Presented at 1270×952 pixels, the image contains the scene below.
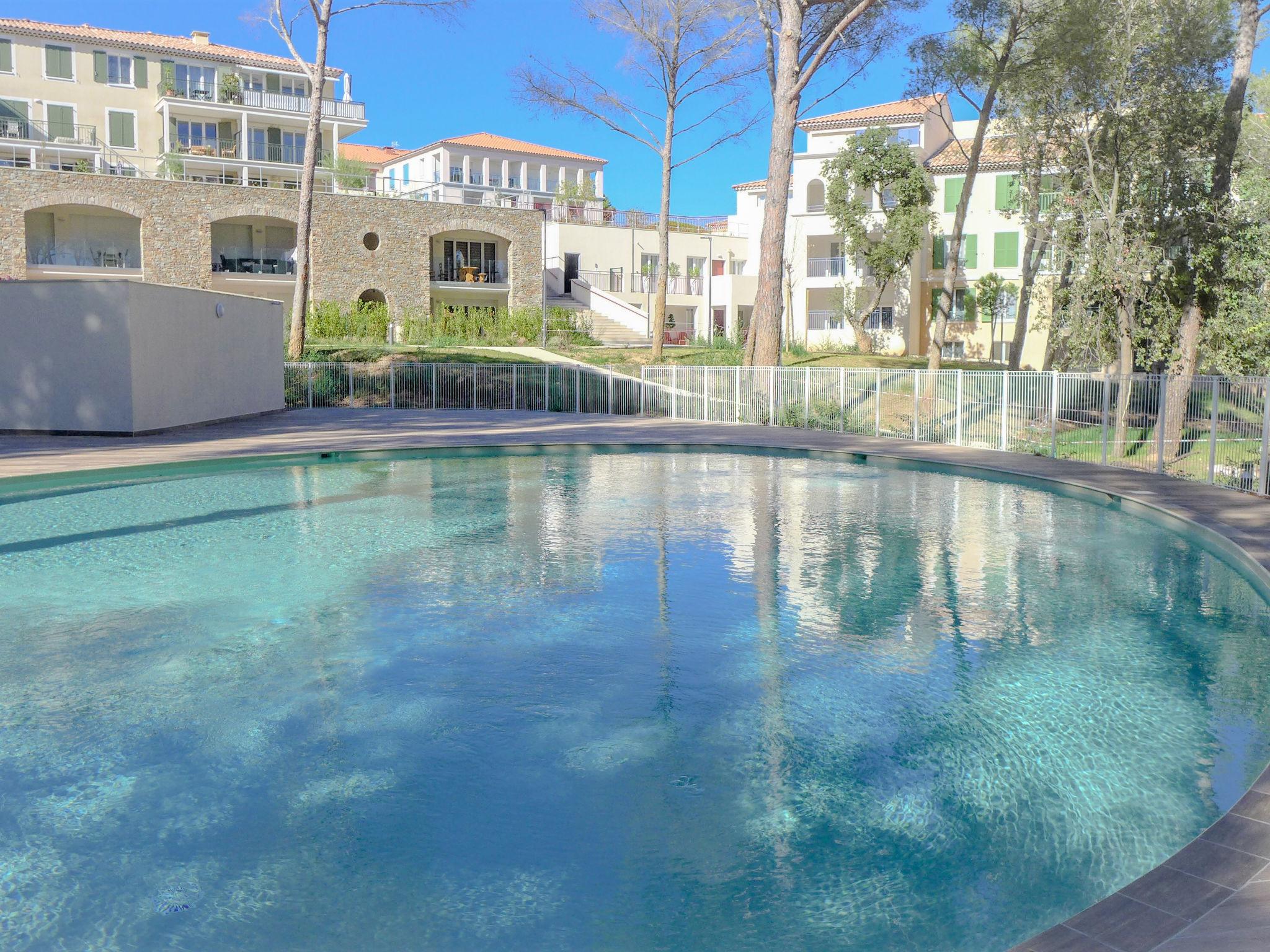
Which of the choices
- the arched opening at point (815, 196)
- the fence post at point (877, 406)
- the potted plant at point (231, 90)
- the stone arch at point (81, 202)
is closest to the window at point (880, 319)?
the arched opening at point (815, 196)

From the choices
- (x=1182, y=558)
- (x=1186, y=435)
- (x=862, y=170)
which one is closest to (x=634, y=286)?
(x=862, y=170)

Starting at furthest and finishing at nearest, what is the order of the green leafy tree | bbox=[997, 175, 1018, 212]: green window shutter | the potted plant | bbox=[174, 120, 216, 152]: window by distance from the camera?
the potted plant, bbox=[174, 120, 216, 152]: window, bbox=[997, 175, 1018, 212]: green window shutter, the green leafy tree

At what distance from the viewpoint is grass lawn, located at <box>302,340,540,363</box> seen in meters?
29.4

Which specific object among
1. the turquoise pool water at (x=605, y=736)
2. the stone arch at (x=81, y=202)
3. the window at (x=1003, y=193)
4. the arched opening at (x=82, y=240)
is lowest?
the turquoise pool water at (x=605, y=736)

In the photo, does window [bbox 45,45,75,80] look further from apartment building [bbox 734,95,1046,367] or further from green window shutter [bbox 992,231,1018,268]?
green window shutter [bbox 992,231,1018,268]

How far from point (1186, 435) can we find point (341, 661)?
40.1 feet

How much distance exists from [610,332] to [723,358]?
1207 cm

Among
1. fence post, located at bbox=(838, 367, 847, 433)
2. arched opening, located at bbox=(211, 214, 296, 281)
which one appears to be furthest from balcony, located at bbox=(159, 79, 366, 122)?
fence post, located at bbox=(838, 367, 847, 433)

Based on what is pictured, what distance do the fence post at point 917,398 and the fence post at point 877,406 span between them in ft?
2.50

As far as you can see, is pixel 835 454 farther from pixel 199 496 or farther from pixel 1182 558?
pixel 199 496

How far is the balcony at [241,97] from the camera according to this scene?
1816 inches

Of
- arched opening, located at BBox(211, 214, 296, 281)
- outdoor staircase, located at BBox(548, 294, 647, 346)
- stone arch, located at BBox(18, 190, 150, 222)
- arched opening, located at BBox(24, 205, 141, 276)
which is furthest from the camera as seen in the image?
outdoor staircase, located at BBox(548, 294, 647, 346)

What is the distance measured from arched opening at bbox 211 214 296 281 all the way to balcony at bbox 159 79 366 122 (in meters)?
7.58

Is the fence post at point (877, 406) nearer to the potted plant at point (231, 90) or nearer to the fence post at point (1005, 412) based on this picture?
the fence post at point (1005, 412)
